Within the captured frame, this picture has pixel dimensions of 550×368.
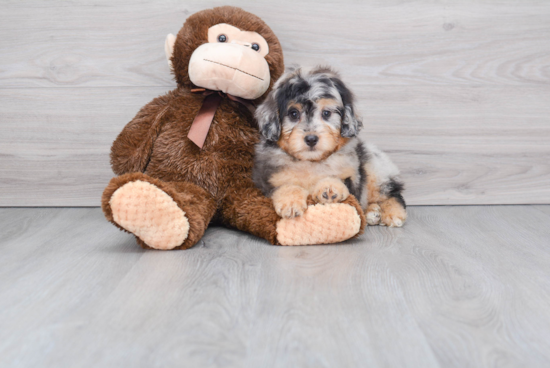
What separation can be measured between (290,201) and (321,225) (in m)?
0.14

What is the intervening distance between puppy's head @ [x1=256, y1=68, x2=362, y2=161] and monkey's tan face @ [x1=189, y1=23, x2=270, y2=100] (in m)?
0.13

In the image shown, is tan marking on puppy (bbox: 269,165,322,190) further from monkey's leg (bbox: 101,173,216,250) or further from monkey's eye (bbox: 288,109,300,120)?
monkey's leg (bbox: 101,173,216,250)

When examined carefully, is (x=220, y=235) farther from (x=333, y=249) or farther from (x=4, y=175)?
(x=4, y=175)

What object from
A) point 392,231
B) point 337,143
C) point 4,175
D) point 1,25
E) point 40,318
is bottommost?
point 4,175

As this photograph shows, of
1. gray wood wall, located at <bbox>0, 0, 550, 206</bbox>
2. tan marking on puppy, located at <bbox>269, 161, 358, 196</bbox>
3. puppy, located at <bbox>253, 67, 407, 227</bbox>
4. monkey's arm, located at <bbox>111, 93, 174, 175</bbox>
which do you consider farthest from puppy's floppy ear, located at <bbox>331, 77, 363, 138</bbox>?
monkey's arm, located at <bbox>111, 93, 174, 175</bbox>

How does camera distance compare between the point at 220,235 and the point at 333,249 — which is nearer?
the point at 333,249

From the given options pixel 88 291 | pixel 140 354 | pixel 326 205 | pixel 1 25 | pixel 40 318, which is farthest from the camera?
pixel 1 25

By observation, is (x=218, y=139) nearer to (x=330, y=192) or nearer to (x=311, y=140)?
(x=311, y=140)

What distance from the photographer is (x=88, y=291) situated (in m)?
1.33

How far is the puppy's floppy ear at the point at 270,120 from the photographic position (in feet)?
5.68

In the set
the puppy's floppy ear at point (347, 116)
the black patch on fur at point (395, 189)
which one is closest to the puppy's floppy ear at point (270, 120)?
the puppy's floppy ear at point (347, 116)

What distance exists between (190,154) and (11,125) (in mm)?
1067

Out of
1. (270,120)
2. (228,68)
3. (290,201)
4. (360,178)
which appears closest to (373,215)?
(360,178)

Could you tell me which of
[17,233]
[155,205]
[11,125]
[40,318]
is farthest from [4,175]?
[40,318]
